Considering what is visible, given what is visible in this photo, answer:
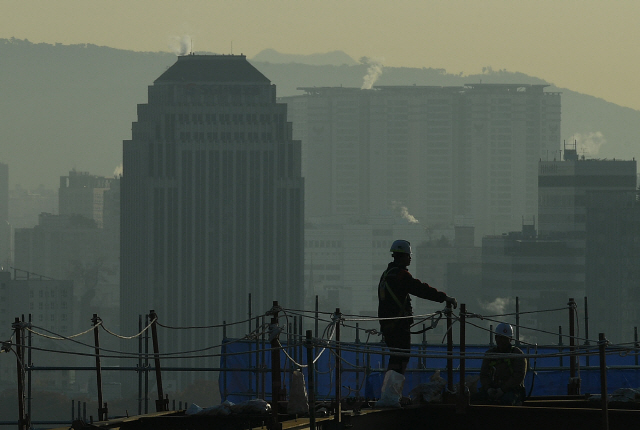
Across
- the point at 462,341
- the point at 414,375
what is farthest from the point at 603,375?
the point at 414,375

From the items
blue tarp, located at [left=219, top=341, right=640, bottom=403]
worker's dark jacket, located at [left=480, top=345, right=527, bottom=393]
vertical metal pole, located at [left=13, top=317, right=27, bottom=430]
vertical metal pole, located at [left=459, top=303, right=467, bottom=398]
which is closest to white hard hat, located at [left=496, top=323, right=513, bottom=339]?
worker's dark jacket, located at [left=480, top=345, right=527, bottom=393]

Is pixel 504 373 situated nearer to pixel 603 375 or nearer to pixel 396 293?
pixel 396 293

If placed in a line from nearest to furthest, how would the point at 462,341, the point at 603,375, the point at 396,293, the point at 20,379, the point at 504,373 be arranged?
the point at 603,375 < the point at 20,379 < the point at 462,341 < the point at 504,373 < the point at 396,293

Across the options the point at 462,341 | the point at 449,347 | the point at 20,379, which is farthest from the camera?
the point at 449,347

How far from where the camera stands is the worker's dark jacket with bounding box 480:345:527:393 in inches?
835

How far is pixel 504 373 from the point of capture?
21281mm

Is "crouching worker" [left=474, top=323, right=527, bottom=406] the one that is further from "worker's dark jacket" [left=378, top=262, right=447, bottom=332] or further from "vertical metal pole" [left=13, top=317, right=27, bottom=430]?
"vertical metal pole" [left=13, top=317, right=27, bottom=430]

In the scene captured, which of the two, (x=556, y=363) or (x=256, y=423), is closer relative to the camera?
(x=256, y=423)

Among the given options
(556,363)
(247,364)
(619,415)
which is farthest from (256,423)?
(247,364)

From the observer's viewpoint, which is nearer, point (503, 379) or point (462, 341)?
point (462, 341)

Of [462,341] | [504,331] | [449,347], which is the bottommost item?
[449,347]

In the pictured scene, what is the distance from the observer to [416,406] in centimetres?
2088

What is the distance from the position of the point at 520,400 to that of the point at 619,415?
2088 millimetres

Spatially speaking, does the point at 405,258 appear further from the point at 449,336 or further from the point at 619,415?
the point at 619,415
